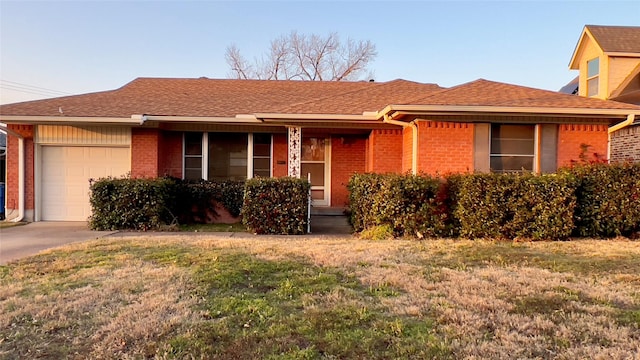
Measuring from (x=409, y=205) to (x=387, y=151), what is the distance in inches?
115

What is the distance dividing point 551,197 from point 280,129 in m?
6.81

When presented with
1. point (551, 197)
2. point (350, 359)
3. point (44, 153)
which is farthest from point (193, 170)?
point (350, 359)

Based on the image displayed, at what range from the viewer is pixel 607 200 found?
7953 millimetres

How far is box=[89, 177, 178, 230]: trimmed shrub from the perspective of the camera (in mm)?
9336

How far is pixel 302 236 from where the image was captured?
859 centimetres

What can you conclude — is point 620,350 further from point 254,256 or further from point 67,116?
point 67,116

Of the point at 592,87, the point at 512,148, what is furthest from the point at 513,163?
the point at 592,87

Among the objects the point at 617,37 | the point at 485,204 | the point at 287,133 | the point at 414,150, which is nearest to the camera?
the point at 485,204

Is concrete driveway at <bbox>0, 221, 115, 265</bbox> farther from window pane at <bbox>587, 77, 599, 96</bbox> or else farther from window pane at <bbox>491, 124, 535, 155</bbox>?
window pane at <bbox>587, 77, 599, 96</bbox>

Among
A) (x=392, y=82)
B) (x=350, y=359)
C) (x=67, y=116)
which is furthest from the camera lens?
(x=392, y=82)

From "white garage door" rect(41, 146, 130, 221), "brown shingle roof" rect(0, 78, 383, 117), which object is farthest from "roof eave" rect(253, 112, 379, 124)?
"white garage door" rect(41, 146, 130, 221)

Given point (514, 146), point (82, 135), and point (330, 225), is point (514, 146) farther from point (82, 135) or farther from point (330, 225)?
point (82, 135)

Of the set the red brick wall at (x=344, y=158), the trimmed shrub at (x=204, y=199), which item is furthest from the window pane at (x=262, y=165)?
the red brick wall at (x=344, y=158)

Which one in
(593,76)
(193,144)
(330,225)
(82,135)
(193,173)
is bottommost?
(330,225)
